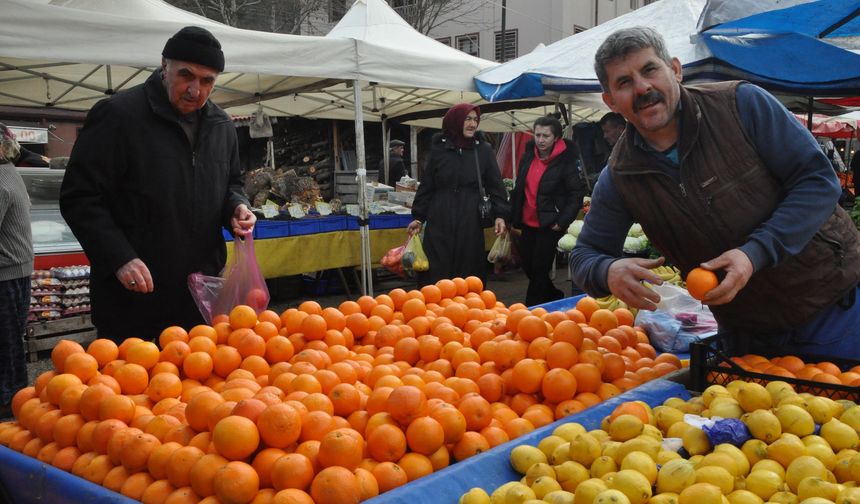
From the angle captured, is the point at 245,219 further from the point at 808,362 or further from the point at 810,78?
the point at 810,78

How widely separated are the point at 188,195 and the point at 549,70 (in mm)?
5296

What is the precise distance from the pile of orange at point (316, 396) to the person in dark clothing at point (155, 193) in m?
0.45

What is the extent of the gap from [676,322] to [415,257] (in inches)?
169

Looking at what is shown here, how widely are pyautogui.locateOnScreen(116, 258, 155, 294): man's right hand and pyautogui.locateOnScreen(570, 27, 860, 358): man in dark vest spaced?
1731mm

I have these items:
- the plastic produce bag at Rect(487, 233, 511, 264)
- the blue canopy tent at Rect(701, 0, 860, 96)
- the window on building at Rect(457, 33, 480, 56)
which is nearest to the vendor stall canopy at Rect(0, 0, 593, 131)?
the plastic produce bag at Rect(487, 233, 511, 264)

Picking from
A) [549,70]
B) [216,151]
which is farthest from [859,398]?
[549,70]

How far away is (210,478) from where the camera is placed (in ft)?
5.46

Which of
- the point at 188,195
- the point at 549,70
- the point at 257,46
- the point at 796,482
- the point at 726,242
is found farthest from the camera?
the point at 549,70

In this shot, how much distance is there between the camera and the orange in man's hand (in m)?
1.94

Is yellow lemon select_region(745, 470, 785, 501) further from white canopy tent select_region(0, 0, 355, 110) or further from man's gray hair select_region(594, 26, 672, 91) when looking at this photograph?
white canopy tent select_region(0, 0, 355, 110)

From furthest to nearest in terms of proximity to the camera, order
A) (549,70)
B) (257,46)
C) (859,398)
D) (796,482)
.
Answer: (549,70) → (257,46) → (859,398) → (796,482)

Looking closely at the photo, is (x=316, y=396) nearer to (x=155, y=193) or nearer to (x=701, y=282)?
(x=701, y=282)

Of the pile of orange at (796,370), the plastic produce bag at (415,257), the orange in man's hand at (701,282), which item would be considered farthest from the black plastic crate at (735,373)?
the plastic produce bag at (415,257)

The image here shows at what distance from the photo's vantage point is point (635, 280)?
2223mm
